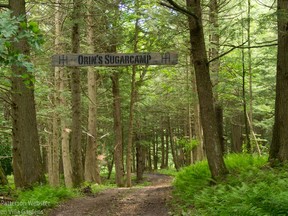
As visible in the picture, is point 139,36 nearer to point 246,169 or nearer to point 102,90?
point 102,90

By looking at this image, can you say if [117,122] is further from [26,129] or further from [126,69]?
[26,129]

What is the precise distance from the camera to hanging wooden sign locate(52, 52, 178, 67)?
7.39 meters

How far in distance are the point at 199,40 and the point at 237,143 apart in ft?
72.6

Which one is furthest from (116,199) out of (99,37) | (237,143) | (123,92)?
(237,143)

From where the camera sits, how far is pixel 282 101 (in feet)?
26.5

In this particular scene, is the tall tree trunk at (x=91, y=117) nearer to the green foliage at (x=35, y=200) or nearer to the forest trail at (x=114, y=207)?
the green foliage at (x=35, y=200)

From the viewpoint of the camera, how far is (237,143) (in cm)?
2828

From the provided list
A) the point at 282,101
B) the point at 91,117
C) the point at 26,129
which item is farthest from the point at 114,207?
the point at 91,117

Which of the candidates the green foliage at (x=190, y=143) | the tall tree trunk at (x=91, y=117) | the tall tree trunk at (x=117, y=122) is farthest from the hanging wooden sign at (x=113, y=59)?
the tall tree trunk at (x=117, y=122)

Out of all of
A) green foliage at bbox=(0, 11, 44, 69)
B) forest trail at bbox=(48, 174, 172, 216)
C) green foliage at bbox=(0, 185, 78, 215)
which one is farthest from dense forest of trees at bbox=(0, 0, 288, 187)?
forest trail at bbox=(48, 174, 172, 216)

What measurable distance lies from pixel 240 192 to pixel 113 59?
12.8ft

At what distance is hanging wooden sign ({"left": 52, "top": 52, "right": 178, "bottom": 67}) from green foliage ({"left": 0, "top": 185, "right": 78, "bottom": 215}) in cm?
317

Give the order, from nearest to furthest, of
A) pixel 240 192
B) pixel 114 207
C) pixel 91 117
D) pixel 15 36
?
pixel 15 36, pixel 240 192, pixel 114 207, pixel 91 117

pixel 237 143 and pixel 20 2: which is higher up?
pixel 20 2
